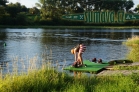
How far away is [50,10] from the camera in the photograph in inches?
5310

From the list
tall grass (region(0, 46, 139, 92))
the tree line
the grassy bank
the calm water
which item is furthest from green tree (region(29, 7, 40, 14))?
the grassy bank

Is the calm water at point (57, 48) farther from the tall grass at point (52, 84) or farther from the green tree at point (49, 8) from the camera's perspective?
the green tree at point (49, 8)

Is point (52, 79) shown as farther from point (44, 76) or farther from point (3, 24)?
point (3, 24)

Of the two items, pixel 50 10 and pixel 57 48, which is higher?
pixel 50 10

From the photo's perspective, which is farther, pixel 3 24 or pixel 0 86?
pixel 3 24

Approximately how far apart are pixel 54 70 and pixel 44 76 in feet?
3.99

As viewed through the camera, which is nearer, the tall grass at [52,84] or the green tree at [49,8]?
the tall grass at [52,84]

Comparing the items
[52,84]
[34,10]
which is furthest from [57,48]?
[34,10]

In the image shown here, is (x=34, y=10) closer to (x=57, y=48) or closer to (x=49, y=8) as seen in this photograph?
(x=49, y=8)

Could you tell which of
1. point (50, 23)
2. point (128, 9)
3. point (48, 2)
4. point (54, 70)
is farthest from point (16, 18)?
point (54, 70)

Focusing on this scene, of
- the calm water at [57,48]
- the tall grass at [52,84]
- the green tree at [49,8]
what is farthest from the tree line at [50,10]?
the tall grass at [52,84]

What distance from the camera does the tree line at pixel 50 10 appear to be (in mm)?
115062

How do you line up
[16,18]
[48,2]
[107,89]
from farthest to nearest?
[48,2] → [16,18] → [107,89]

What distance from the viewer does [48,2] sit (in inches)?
5448
